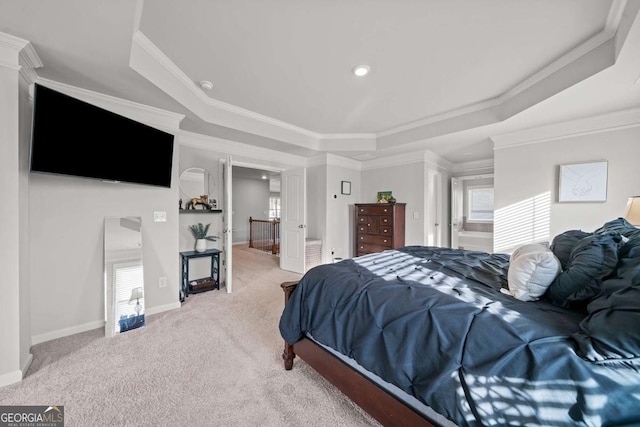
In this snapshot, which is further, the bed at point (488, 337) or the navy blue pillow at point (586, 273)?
the navy blue pillow at point (586, 273)

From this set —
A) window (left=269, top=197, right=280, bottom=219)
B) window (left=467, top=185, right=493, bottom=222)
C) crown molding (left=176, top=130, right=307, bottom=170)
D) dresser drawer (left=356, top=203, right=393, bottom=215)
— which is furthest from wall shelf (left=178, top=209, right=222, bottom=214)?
window (left=467, top=185, right=493, bottom=222)

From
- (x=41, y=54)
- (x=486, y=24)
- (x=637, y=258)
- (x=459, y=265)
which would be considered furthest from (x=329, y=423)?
(x=41, y=54)

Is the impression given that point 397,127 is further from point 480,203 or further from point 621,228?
point 480,203

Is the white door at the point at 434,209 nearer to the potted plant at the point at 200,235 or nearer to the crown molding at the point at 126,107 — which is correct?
the potted plant at the point at 200,235

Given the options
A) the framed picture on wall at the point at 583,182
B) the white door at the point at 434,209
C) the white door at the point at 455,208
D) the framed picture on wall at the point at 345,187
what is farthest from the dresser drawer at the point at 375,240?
the framed picture on wall at the point at 583,182

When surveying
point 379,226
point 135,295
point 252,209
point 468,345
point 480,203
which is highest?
point 480,203

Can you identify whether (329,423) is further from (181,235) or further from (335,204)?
(335,204)

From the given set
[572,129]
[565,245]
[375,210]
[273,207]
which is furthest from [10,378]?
[273,207]

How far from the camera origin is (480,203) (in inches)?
232

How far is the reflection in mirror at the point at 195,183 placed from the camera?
3.57 meters

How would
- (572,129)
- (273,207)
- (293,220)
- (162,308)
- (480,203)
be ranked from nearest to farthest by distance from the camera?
(162,308) → (572,129) → (293,220) → (480,203) → (273,207)

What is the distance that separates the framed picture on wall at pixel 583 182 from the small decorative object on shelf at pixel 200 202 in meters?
4.96

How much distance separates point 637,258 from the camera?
1.05m

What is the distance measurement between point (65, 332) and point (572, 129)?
6.19m
